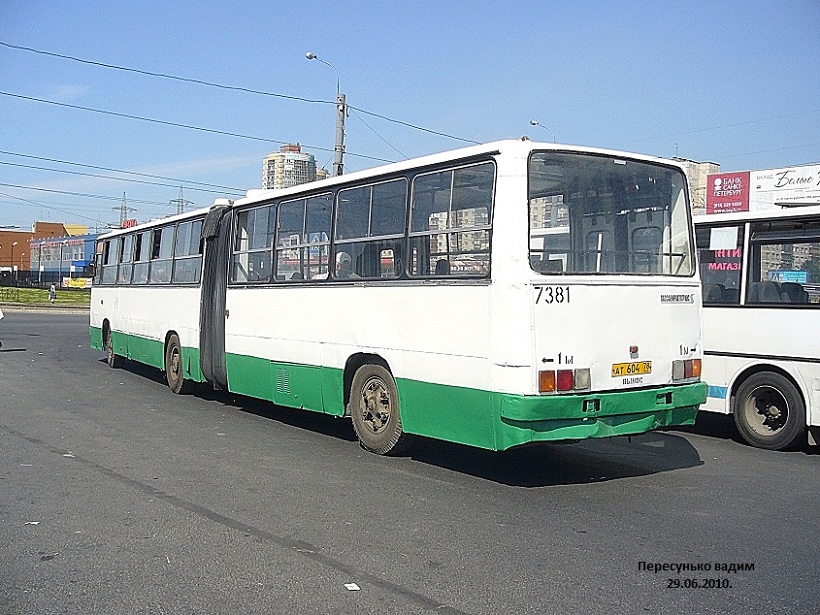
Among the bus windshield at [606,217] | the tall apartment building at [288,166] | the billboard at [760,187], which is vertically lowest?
the bus windshield at [606,217]

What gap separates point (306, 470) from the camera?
9.14 meters

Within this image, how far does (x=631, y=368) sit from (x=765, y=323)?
3240mm

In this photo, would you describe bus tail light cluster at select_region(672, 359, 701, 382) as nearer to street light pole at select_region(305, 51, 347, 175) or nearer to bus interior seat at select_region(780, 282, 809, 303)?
bus interior seat at select_region(780, 282, 809, 303)

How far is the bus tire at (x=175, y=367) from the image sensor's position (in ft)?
51.1

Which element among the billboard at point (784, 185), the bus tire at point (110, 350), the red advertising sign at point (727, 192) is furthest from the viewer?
the red advertising sign at point (727, 192)

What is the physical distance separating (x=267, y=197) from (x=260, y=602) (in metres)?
8.13

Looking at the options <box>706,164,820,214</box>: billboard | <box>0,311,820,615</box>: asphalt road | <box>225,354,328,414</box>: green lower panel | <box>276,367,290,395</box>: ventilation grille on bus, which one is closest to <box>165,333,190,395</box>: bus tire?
<box>225,354,328,414</box>: green lower panel

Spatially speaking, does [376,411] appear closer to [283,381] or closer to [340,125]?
[283,381]

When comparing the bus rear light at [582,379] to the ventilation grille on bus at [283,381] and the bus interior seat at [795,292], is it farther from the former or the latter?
the ventilation grille on bus at [283,381]

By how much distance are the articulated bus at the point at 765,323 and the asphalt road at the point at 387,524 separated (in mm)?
492

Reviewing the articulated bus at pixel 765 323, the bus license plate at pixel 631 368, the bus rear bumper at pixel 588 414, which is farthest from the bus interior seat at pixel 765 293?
the bus license plate at pixel 631 368

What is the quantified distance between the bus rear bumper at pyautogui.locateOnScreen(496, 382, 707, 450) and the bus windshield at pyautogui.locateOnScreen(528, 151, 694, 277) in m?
1.14

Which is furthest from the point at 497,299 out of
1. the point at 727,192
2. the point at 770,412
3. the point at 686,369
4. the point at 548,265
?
the point at 727,192

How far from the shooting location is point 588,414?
8.08 m
